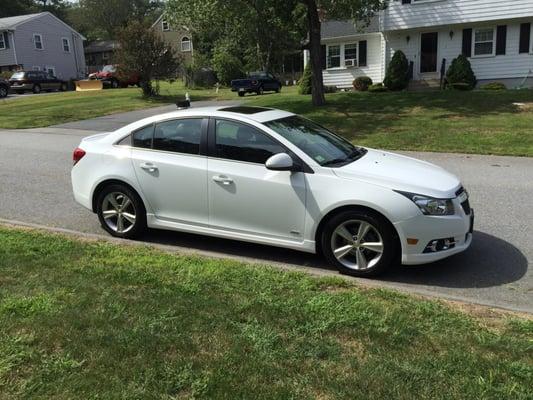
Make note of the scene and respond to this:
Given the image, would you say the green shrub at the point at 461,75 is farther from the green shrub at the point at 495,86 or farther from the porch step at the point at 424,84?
the porch step at the point at 424,84

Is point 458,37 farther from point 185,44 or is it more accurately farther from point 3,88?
point 185,44

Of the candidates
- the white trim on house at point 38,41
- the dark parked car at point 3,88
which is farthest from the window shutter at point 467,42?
the white trim on house at point 38,41

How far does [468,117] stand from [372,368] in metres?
14.6

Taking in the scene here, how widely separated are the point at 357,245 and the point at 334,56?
95.3 ft

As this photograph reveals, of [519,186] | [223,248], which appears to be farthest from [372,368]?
[519,186]

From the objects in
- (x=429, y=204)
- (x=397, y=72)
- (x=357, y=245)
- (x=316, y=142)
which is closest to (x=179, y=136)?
(x=316, y=142)

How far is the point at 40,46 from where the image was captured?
184ft

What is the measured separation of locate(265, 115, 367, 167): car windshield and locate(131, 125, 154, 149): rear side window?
1419mm

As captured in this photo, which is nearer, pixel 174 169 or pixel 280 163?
pixel 280 163

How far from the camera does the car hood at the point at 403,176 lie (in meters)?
5.26

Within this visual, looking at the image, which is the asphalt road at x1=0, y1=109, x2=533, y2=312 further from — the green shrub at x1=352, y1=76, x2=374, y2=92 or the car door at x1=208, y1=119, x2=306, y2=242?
the green shrub at x1=352, y1=76, x2=374, y2=92

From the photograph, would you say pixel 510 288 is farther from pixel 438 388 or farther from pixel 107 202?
pixel 107 202

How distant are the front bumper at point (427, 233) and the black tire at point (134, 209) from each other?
2948mm

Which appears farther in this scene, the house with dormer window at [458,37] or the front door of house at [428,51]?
the front door of house at [428,51]
